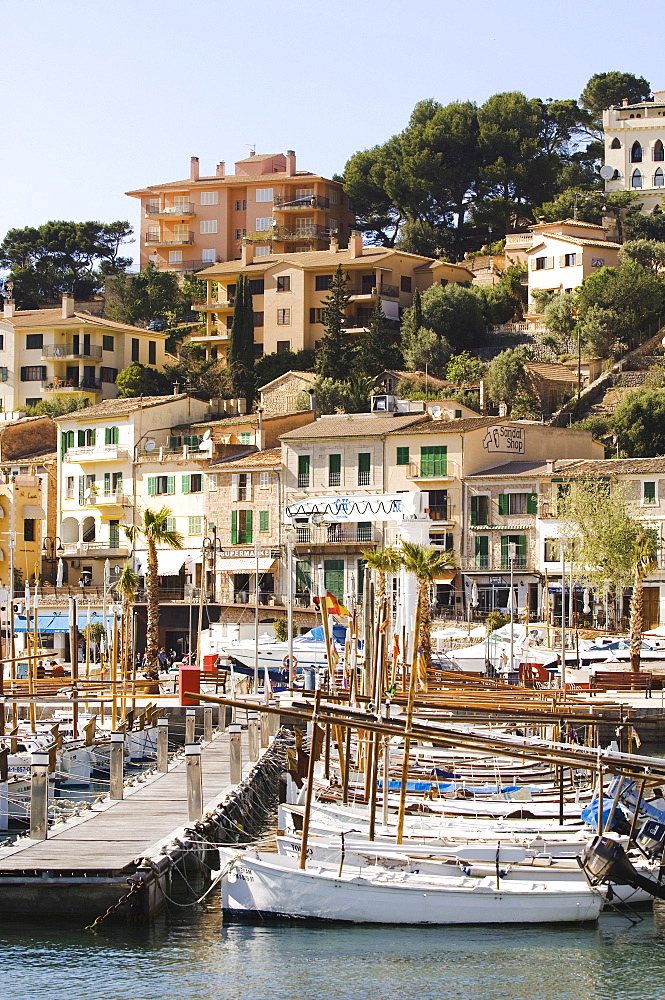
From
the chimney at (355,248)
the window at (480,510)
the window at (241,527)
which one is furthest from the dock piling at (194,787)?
the chimney at (355,248)

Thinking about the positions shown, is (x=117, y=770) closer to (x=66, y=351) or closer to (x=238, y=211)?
(x=66, y=351)

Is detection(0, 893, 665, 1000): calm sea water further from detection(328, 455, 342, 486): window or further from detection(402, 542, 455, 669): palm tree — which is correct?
detection(328, 455, 342, 486): window

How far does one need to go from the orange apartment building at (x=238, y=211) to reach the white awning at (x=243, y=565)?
4301cm

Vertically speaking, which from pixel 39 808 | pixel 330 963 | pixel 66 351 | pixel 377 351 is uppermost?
pixel 66 351

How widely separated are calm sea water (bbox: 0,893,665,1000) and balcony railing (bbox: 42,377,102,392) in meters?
74.4

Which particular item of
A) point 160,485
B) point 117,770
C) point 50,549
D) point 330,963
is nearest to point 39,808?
point 117,770

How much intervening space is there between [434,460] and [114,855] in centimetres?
4692

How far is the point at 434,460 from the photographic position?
71250 mm

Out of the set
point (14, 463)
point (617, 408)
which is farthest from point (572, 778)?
point (14, 463)

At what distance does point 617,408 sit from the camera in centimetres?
8094

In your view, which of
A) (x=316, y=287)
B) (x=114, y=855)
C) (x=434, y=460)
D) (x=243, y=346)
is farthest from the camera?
(x=316, y=287)

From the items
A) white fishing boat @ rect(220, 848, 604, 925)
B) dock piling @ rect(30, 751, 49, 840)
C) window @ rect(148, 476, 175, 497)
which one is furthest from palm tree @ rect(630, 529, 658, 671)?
window @ rect(148, 476, 175, 497)

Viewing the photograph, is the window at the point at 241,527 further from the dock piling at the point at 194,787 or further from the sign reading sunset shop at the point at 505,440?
the dock piling at the point at 194,787

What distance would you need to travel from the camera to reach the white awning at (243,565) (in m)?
73.5
